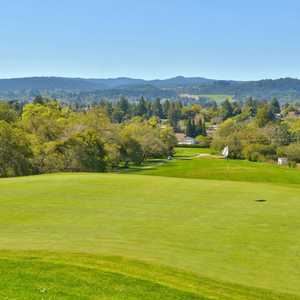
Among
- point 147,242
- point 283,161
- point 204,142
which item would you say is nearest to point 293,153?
point 283,161

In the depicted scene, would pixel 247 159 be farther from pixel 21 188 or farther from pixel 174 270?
pixel 174 270

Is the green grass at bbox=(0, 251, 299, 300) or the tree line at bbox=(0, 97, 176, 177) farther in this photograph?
the tree line at bbox=(0, 97, 176, 177)

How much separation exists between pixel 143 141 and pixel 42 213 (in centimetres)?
10287

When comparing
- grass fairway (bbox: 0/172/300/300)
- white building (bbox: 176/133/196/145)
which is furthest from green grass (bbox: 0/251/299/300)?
white building (bbox: 176/133/196/145)

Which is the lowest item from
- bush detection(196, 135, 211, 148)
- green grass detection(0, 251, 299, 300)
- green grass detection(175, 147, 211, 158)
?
green grass detection(175, 147, 211, 158)

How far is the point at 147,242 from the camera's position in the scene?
62.2 ft

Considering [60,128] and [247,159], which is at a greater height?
[60,128]

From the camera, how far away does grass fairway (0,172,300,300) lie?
14.0m

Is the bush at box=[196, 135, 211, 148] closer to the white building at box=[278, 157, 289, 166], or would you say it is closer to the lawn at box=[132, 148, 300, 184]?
the white building at box=[278, 157, 289, 166]

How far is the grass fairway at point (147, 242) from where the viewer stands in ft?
45.8

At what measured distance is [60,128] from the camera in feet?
247

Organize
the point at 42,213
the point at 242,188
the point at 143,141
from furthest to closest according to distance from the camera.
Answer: the point at 143,141, the point at 242,188, the point at 42,213

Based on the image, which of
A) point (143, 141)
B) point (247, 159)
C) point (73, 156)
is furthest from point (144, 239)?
point (247, 159)

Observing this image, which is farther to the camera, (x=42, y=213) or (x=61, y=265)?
(x=42, y=213)
